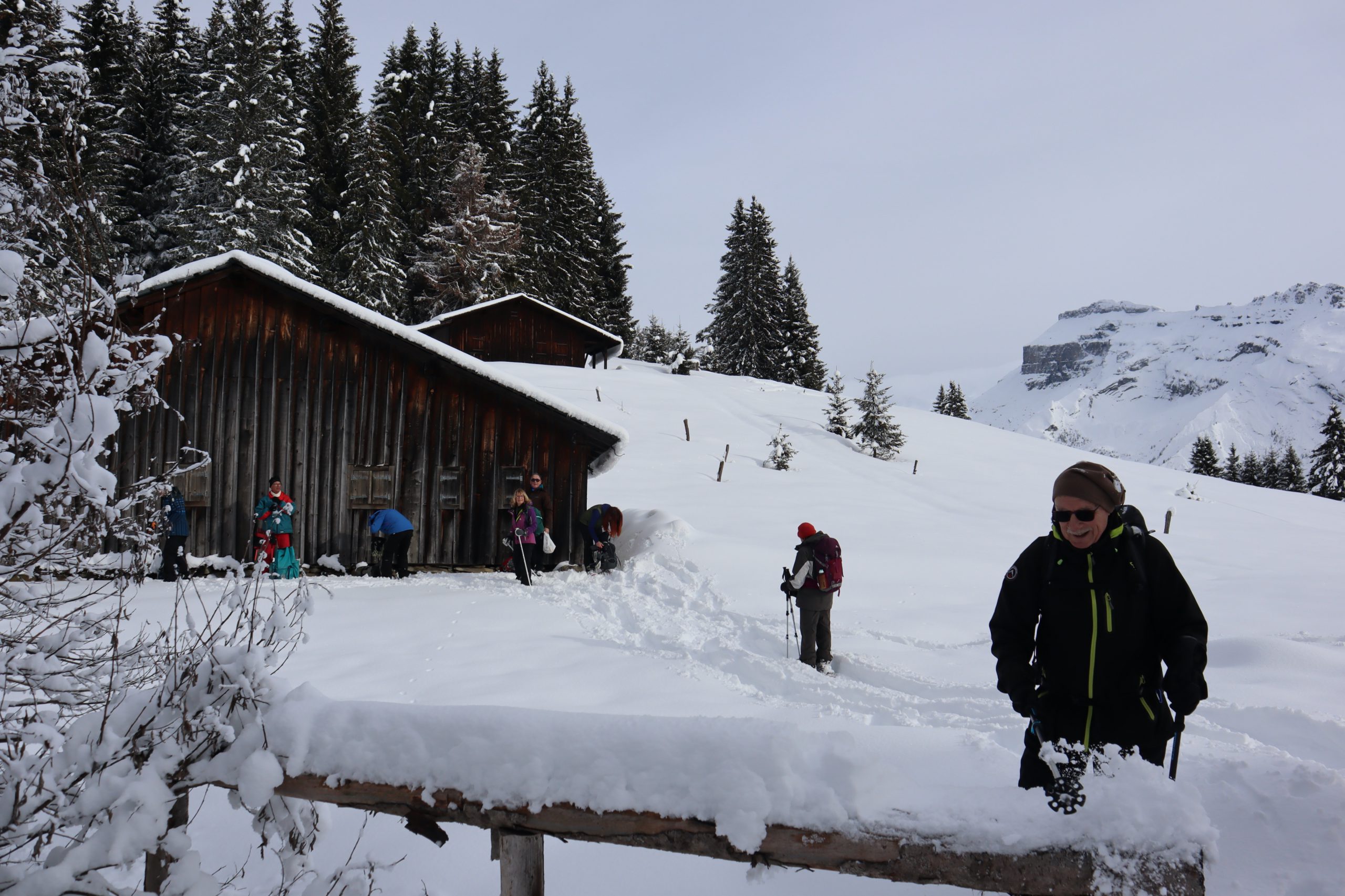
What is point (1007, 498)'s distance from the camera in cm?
2522

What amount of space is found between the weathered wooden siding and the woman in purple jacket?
22.2 metres

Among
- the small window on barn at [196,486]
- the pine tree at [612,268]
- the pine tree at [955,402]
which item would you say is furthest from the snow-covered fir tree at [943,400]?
the small window on barn at [196,486]

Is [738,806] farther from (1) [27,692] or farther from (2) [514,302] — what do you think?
(2) [514,302]

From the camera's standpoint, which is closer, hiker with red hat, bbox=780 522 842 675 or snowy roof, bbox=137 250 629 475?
hiker with red hat, bbox=780 522 842 675

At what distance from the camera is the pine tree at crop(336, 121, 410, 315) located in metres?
30.8

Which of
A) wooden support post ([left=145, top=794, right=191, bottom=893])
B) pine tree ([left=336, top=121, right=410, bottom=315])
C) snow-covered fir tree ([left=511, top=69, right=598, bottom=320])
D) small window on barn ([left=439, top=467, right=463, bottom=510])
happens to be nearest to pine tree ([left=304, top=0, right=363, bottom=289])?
pine tree ([left=336, top=121, right=410, bottom=315])

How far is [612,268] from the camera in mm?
48312

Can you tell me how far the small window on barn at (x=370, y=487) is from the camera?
12875mm

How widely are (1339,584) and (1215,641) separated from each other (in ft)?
25.6

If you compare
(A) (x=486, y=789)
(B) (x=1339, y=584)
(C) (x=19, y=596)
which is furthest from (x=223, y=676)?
(B) (x=1339, y=584)

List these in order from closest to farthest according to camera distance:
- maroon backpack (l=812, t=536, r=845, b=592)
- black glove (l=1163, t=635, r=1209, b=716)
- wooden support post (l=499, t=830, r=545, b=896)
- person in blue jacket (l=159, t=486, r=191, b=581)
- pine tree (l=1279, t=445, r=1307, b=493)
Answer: wooden support post (l=499, t=830, r=545, b=896)
black glove (l=1163, t=635, r=1209, b=716)
maroon backpack (l=812, t=536, r=845, b=592)
person in blue jacket (l=159, t=486, r=191, b=581)
pine tree (l=1279, t=445, r=1307, b=493)

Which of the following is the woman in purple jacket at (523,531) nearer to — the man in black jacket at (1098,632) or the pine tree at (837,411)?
the man in black jacket at (1098,632)

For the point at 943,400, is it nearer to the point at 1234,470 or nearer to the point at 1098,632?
the point at 1234,470

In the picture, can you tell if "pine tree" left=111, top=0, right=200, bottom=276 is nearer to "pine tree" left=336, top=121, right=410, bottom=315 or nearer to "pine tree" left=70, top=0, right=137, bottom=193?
"pine tree" left=70, top=0, right=137, bottom=193
